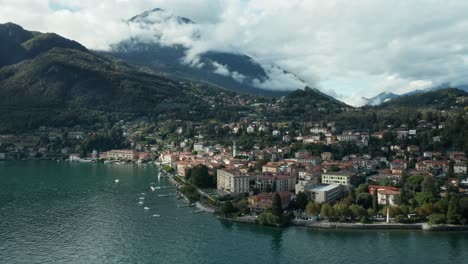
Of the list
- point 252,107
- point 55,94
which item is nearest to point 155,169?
point 252,107

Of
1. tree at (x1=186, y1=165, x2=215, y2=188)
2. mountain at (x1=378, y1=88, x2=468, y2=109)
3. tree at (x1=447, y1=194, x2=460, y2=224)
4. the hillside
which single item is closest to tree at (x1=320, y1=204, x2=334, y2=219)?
tree at (x1=447, y1=194, x2=460, y2=224)

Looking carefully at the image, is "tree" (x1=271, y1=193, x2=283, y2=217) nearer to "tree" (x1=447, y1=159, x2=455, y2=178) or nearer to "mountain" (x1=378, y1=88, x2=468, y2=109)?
"tree" (x1=447, y1=159, x2=455, y2=178)

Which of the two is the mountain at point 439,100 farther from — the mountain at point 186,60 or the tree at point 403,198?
the mountain at point 186,60

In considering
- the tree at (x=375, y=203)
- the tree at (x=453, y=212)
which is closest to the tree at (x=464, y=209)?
Result: the tree at (x=453, y=212)

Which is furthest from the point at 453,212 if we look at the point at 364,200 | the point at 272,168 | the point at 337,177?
the point at 272,168

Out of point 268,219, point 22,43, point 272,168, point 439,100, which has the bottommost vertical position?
point 268,219

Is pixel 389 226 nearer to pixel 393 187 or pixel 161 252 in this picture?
pixel 393 187

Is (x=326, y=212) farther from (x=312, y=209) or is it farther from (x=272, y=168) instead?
(x=272, y=168)
